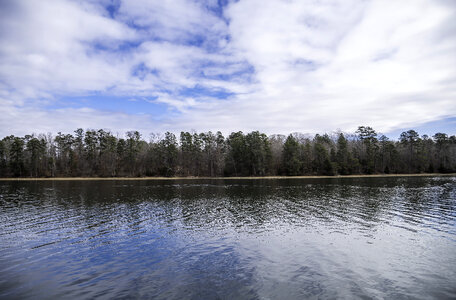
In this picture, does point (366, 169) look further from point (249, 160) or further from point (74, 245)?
point (74, 245)

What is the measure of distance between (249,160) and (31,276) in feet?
304

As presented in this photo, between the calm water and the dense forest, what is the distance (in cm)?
7787

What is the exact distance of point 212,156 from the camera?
367ft

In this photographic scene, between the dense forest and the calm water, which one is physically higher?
the dense forest

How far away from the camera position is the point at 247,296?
9.59m

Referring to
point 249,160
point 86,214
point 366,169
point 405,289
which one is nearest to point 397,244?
point 405,289

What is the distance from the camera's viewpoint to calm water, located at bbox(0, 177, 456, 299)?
10227 mm

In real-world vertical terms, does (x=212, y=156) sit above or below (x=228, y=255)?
above

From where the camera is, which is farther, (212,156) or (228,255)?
(212,156)

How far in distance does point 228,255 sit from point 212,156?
97941 mm

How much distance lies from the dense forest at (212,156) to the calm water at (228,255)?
77.9 meters

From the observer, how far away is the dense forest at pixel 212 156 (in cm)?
10275

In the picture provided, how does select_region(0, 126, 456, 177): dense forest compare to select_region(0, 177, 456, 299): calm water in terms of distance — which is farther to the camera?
select_region(0, 126, 456, 177): dense forest

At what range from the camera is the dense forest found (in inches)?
4045
